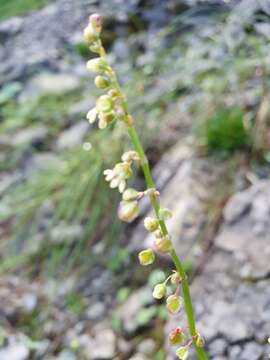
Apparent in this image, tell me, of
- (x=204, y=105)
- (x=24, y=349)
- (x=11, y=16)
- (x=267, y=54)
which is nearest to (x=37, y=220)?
(x=24, y=349)

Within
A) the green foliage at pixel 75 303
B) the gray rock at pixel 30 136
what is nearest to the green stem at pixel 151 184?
the green foliage at pixel 75 303


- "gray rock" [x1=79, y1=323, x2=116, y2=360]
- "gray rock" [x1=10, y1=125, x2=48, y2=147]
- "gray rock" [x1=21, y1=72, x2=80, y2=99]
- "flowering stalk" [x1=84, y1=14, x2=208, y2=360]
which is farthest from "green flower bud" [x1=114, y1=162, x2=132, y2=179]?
"gray rock" [x1=21, y1=72, x2=80, y2=99]

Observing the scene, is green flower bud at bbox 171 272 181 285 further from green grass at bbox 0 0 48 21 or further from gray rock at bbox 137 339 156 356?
A: green grass at bbox 0 0 48 21

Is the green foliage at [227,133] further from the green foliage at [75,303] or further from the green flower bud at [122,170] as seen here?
the green flower bud at [122,170]

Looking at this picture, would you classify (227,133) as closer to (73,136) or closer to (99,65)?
(73,136)

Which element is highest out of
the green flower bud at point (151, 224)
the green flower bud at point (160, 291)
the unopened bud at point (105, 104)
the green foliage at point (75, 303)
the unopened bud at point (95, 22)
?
the unopened bud at point (95, 22)

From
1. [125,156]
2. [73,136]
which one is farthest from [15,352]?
[125,156]

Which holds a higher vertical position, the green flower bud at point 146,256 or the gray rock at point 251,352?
the green flower bud at point 146,256
